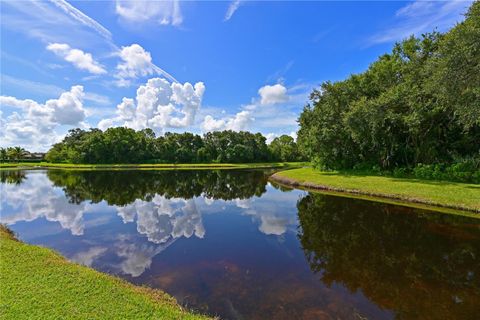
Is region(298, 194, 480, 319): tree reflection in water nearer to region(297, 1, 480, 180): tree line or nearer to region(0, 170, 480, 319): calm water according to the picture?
region(0, 170, 480, 319): calm water

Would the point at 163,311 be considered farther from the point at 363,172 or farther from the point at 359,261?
the point at 363,172

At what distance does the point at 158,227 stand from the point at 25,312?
9.38 m

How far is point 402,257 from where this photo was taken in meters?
9.51

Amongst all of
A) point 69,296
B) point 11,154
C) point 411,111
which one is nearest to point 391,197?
point 411,111

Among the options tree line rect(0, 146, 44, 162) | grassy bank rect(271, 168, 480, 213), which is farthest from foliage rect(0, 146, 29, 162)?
grassy bank rect(271, 168, 480, 213)

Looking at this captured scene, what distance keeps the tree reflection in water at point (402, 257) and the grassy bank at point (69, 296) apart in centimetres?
522

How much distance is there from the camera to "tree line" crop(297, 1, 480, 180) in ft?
62.6

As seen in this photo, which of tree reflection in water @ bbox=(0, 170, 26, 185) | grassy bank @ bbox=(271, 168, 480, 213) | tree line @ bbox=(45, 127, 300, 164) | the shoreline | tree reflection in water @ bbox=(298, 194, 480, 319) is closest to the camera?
tree reflection in water @ bbox=(298, 194, 480, 319)

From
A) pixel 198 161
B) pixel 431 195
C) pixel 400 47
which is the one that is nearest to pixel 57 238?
pixel 431 195

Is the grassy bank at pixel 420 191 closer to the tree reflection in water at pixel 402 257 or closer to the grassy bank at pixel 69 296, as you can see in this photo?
the tree reflection in water at pixel 402 257

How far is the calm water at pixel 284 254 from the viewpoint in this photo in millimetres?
6664

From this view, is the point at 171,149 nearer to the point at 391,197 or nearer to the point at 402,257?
the point at 391,197

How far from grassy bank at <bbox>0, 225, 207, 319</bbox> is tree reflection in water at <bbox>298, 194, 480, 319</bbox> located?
206 inches

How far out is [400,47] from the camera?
31906 millimetres
